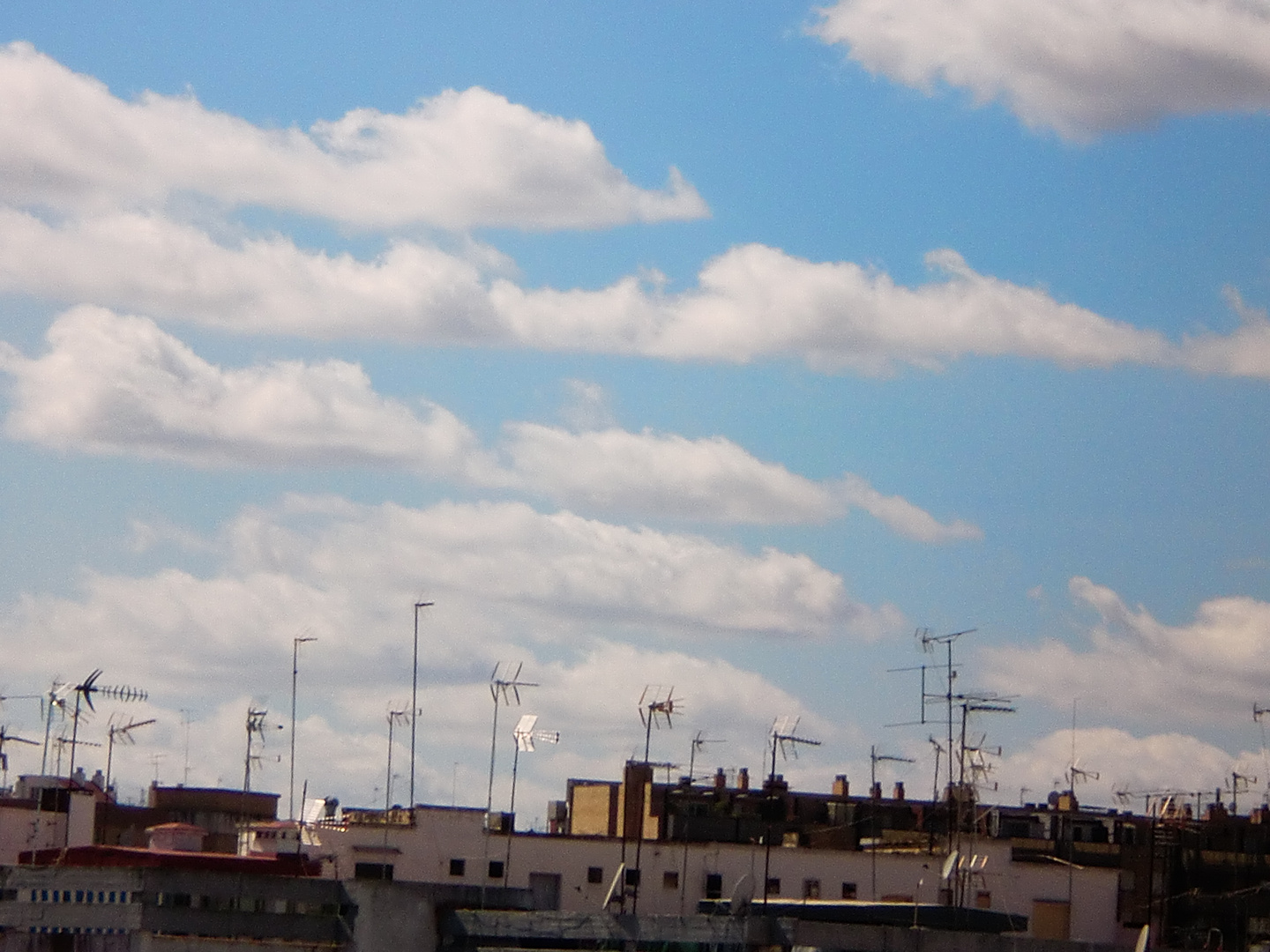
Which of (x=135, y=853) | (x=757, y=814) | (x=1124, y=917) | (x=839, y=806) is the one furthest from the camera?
(x=839, y=806)

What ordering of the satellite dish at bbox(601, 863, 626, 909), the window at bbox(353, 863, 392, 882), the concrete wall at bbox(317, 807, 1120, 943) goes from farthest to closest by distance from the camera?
the concrete wall at bbox(317, 807, 1120, 943) → the window at bbox(353, 863, 392, 882) → the satellite dish at bbox(601, 863, 626, 909)

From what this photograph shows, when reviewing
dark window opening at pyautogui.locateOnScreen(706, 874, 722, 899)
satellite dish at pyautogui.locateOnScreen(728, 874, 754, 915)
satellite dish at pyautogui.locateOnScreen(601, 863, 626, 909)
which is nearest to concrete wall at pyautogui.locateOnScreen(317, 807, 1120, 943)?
dark window opening at pyautogui.locateOnScreen(706, 874, 722, 899)

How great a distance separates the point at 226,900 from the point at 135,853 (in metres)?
4.75

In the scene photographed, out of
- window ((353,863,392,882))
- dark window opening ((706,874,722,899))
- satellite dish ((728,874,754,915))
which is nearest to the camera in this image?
satellite dish ((728,874,754,915))

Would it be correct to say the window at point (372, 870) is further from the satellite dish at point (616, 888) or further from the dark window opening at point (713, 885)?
the dark window opening at point (713, 885)

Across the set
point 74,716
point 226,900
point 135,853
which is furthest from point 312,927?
point 74,716

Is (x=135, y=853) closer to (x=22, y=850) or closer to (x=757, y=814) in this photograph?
(x=22, y=850)

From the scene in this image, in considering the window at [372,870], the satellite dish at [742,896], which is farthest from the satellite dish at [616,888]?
the window at [372,870]

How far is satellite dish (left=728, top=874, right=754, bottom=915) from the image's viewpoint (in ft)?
199

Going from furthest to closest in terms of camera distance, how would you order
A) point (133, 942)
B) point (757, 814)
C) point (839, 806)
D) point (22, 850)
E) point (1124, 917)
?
point (839, 806), point (757, 814), point (1124, 917), point (22, 850), point (133, 942)

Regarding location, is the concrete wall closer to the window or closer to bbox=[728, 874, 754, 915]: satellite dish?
the window

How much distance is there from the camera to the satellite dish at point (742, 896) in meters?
60.7

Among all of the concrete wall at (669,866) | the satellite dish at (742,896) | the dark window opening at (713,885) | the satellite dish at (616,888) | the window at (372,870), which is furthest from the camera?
the dark window opening at (713,885)

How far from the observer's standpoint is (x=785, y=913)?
62.5 metres
